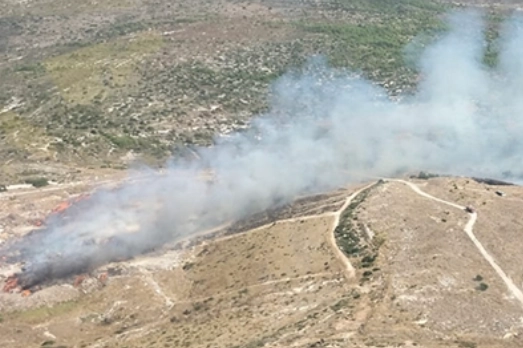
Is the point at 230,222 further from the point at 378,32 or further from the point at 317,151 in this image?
the point at 378,32

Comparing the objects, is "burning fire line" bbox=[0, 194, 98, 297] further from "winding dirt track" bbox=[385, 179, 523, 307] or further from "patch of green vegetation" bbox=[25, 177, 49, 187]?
"winding dirt track" bbox=[385, 179, 523, 307]

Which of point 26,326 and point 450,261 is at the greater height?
point 450,261

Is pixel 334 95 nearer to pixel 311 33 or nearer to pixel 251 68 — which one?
pixel 251 68

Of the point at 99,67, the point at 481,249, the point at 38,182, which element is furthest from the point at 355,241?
the point at 99,67

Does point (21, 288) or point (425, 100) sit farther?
point (425, 100)

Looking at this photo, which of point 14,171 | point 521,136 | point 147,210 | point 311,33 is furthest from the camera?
point 311,33

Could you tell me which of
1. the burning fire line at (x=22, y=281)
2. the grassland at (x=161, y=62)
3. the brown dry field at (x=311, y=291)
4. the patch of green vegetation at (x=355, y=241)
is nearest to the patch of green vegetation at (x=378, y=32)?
the grassland at (x=161, y=62)

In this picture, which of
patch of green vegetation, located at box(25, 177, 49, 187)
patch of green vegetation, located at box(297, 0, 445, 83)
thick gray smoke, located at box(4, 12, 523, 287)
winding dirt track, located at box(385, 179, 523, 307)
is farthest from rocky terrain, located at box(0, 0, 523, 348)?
thick gray smoke, located at box(4, 12, 523, 287)

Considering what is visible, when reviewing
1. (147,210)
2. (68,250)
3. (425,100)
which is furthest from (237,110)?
(68,250)
